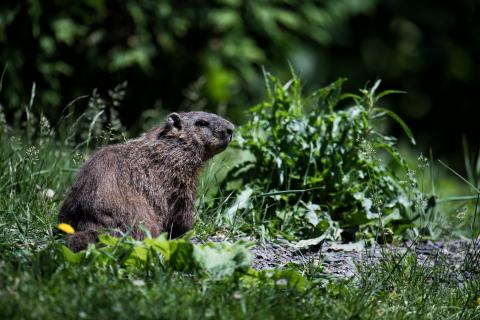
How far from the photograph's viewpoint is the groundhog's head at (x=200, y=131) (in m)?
4.98

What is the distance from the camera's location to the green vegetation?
10.6ft

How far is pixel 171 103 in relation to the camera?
8516 mm

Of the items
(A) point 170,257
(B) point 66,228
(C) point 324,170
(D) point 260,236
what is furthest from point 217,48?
(A) point 170,257

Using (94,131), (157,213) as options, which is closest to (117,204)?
(157,213)

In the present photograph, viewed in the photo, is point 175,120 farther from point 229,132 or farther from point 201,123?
point 229,132

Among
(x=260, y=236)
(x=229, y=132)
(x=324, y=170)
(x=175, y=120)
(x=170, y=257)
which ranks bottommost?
(x=260, y=236)

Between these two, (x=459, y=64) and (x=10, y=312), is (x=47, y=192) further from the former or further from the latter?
(x=459, y=64)

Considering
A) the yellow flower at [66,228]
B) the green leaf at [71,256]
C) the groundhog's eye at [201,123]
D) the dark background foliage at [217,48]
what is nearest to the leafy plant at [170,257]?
the green leaf at [71,256]

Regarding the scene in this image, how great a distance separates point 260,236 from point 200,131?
82 centimetres

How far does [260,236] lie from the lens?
4797 millimetres

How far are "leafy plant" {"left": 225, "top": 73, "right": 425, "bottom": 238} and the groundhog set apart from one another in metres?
0.46

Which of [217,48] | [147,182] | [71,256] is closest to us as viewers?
[71,256]

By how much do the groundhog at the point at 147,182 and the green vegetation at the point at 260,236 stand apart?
0.52 feet

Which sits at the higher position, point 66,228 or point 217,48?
point 217,48
